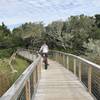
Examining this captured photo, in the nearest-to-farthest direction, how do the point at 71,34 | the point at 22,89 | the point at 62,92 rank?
the point at 22,89 → the point at 62,92 → the point at 71,34

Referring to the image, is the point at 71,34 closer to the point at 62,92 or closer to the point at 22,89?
the point at 62,92

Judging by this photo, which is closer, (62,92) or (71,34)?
(62,92)

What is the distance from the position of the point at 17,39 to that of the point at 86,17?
2529 centimetres

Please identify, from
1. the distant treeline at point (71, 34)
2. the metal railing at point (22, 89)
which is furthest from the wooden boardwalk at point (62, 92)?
the distant treeline at point (71, 34)

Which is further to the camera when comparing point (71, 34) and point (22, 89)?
point (71, 34)

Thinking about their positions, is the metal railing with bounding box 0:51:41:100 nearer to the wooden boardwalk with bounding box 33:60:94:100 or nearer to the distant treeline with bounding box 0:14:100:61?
the wooden boardwalk with bounding box 33:60:94:100

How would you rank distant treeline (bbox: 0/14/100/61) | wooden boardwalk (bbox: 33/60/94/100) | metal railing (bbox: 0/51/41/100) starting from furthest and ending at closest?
distant treeline (bbox: 0/14/100/61), wooden boardwalk (bbox: 33/60/94/100), metal railing (bbox: 0/51/41/100)

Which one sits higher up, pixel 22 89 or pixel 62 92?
pixel 22 89

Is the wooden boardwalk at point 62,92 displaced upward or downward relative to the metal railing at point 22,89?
downward

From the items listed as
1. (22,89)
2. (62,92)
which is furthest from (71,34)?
(22,89)

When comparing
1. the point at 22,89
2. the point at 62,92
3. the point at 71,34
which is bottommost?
the point at 62,92

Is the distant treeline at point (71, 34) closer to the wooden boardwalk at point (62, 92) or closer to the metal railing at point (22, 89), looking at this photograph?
the wooden boardwalk at point (62, 92)

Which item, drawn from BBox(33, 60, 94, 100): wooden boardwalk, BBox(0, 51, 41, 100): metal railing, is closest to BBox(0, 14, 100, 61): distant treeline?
BBox(33, 60, 94, 100): wooden boardwalk

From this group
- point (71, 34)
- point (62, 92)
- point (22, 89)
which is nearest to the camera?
point (22, 89)
